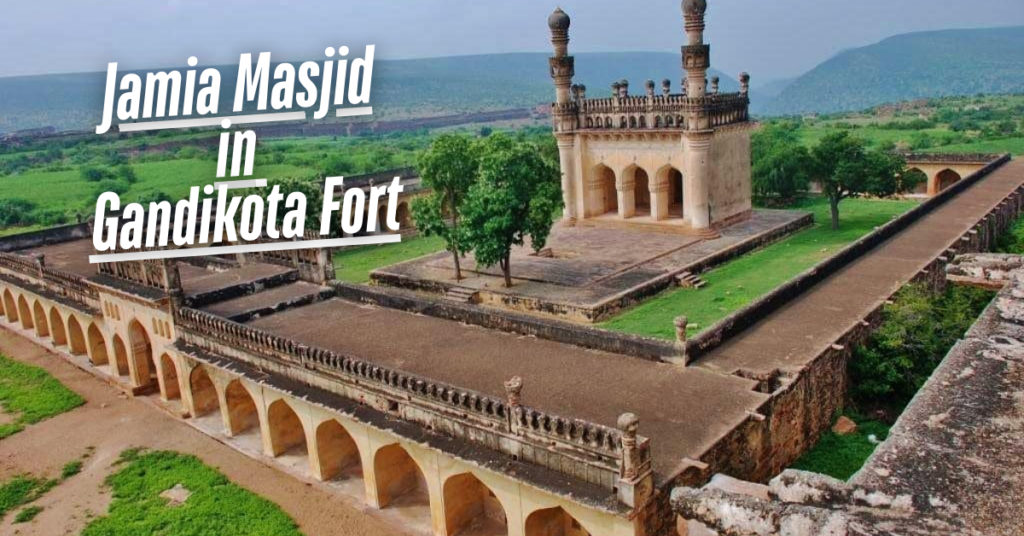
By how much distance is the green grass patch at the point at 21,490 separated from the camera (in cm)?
1555

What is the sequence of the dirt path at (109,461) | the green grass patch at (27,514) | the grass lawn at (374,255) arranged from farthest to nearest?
the grass lawn at (374,255), the green grass patch at (27,514), the dirt path at (109,461)

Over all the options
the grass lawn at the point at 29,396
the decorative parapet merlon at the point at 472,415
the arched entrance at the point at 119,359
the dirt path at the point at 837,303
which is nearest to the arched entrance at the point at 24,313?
the grass lawn at the point at 29,396

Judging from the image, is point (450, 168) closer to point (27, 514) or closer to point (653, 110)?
point (653, 110)

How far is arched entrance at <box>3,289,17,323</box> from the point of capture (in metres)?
28.9

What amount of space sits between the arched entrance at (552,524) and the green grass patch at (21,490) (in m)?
10.8

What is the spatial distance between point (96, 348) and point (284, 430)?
34.8 feet

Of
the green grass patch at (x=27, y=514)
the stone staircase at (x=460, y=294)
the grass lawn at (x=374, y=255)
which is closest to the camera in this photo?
the green grass patch at (x=27, y=514)

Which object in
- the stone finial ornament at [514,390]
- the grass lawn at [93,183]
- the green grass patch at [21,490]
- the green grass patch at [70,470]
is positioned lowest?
the green grass patch at [21,490]

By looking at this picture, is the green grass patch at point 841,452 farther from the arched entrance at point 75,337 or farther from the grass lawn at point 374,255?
the arched entrance at point 75,337

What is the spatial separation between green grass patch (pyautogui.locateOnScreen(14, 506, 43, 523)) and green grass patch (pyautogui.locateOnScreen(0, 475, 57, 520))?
1.18 feet

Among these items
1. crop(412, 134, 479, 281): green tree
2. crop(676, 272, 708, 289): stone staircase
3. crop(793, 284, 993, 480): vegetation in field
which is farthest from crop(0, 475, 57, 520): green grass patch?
crop(676, 272, 708, 289): stone staircase

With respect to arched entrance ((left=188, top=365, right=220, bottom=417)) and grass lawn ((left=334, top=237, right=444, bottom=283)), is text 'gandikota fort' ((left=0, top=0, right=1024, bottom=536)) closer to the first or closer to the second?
arched entrance ((left=188, top=365, right=220, bottom=417))

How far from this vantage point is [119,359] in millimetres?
22000

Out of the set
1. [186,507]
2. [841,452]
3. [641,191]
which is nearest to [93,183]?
[641,191]
